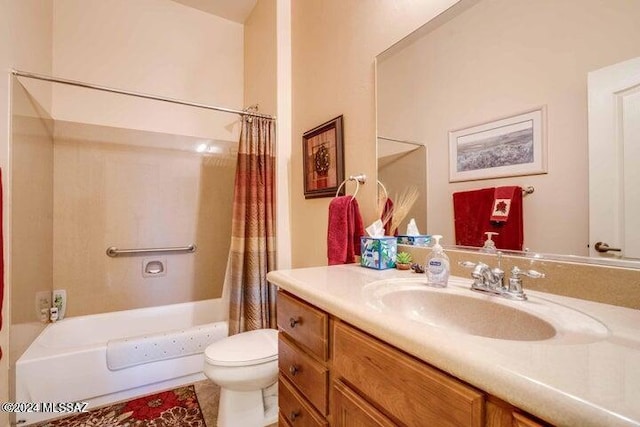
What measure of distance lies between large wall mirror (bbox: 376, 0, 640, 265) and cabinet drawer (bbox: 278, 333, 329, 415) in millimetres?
671

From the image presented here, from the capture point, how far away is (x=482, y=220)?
37.4 inches

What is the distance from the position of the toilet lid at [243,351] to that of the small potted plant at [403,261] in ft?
2.43

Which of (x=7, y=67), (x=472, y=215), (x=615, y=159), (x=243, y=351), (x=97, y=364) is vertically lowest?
(x=97, y=364)

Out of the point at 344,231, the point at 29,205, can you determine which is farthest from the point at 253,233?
the point at 29,205

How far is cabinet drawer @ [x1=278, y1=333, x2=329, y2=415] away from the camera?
0.78m

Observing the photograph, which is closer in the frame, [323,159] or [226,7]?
[323,159]

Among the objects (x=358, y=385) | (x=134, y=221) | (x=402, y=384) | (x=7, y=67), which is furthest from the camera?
(x=134, y=221)

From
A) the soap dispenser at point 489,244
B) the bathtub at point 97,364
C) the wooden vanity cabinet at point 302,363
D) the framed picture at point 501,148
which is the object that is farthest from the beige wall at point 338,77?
the bathtub at point 97,364

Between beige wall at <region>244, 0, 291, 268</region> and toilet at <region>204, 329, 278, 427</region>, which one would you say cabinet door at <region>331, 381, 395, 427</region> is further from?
beige wall at <region>244, 0, 291, 268</region>

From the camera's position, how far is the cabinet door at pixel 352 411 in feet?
1.94

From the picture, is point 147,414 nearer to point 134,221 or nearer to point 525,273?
point 134,221

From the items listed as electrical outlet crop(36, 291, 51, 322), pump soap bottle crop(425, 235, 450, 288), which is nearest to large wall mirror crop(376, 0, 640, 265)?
pump soap bottle crop(425, 235, 450, 288)

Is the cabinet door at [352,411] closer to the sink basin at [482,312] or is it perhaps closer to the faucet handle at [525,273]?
the sink basin at [482,312]

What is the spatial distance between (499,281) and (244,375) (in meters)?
1.13
